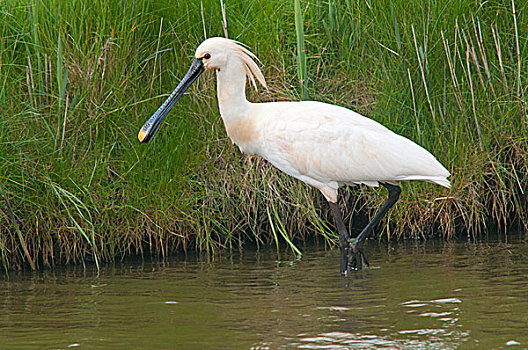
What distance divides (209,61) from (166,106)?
50 centimetres

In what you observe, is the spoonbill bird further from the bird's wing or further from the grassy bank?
the grassy bank

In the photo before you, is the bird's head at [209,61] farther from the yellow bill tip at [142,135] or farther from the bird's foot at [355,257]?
the bird's foot at [355,257]

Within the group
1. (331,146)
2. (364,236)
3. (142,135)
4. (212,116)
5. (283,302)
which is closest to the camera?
(283,302)

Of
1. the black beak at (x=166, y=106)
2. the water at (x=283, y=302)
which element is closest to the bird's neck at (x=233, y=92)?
the black beak at (x=166, y=106)

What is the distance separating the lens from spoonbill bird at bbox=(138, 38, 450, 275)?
6309 millimetres

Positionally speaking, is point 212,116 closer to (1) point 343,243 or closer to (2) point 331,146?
(2) point 331,146

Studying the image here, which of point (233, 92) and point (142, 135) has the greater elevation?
point (233, 92)

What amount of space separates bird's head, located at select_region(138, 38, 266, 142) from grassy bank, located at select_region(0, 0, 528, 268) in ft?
1.10

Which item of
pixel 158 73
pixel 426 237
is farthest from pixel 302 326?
pixel 158 73

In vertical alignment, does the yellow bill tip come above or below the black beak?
below

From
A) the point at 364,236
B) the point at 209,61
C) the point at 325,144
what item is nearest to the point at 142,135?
the point at 209,61

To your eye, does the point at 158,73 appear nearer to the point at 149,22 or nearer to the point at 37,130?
the point at 149,22

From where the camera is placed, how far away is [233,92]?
662 cm

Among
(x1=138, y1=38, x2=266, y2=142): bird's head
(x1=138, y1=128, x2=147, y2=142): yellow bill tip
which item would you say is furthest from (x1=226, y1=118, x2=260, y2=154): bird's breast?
(x1=138, y1=128, x2=147, y2=142): yellow bill tip
